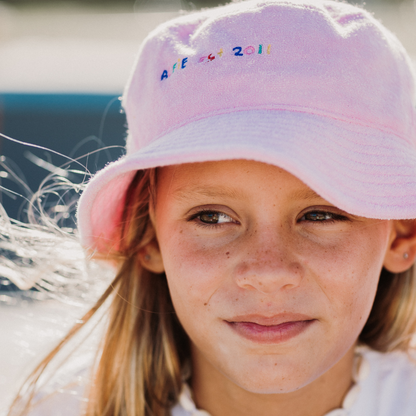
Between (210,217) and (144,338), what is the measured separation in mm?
501

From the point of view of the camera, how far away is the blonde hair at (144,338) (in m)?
1.40

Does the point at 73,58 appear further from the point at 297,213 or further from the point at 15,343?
the point at 297,213

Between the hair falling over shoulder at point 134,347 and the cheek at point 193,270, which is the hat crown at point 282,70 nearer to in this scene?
the cheek at point 193,270

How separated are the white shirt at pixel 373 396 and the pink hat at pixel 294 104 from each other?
0.54 metres

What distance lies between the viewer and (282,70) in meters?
0.97

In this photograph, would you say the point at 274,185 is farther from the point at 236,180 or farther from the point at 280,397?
the point at 280,397

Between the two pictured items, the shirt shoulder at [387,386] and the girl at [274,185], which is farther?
the shirt shoulder at [387,386]

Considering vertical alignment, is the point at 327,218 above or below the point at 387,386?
above

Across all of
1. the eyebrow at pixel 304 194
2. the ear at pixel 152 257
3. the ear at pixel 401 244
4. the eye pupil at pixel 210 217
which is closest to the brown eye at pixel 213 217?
the eye pupil at pixel 210 217

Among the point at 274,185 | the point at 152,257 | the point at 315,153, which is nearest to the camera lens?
the point at 315,153

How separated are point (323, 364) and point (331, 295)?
0.15 m

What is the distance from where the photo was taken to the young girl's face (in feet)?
3.38

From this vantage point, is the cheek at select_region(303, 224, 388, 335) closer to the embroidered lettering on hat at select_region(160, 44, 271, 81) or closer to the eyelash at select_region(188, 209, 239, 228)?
the eyelash at select_region(188, 209, 239, 228)

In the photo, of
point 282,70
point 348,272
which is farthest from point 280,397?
point 282,70
